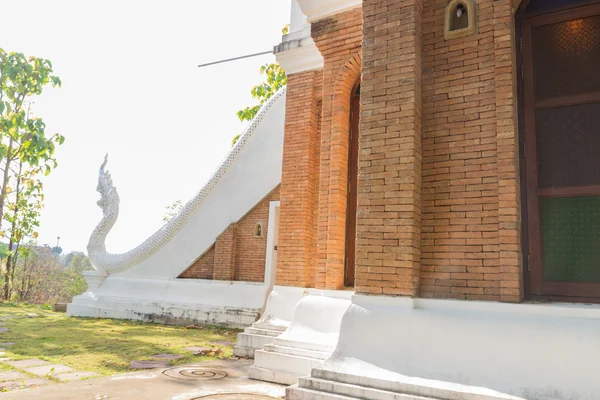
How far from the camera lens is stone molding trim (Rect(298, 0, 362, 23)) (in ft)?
19.0

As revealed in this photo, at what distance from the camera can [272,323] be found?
600 centimetres

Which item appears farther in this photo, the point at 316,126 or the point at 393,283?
the point at 316,126

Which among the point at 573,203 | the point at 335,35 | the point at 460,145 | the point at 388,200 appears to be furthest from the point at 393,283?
the point at 335,35

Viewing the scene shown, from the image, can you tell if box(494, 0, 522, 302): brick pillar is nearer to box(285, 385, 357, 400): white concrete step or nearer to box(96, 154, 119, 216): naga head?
box(285, 385, 357, 400): white concrete step

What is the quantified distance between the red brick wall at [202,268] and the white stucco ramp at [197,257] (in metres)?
0.11

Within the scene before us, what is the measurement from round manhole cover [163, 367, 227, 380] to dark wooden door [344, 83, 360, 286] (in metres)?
1.77

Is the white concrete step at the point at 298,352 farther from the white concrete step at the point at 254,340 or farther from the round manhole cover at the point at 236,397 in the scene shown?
the white concrete step at the point at 254,340

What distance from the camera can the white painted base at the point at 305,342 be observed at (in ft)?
15.1

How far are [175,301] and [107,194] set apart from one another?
4.25 meters

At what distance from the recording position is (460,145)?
368 centimetres

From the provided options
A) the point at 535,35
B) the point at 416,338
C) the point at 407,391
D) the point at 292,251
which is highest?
the point at 535,35

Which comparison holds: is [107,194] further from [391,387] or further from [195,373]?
[391,387]

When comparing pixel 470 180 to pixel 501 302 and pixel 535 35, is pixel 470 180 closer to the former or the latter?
pixel 501 302

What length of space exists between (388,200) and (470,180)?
0.67 m
